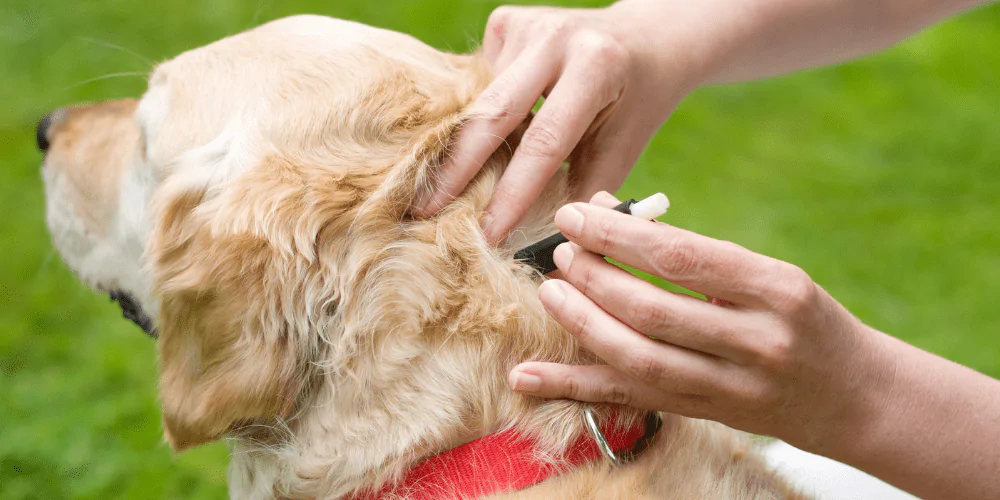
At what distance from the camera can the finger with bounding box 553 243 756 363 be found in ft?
4.19

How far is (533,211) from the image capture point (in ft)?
5.42

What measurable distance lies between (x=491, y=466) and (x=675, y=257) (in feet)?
1.59

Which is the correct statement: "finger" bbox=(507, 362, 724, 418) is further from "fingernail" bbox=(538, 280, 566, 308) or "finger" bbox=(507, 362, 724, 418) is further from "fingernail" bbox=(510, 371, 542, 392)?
"fingernail" bbox=(538, 280, 566, 308)

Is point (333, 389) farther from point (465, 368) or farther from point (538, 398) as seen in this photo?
point (538, 398)

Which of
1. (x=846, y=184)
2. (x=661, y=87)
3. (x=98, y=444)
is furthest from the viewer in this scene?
(x=846, y=184)

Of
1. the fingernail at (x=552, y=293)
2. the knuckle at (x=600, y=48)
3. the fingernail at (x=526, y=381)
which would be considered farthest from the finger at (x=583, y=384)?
the knuckle at (x=600, y=48)

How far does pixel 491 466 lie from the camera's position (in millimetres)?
1406

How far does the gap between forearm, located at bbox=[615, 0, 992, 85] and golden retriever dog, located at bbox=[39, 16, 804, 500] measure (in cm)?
62

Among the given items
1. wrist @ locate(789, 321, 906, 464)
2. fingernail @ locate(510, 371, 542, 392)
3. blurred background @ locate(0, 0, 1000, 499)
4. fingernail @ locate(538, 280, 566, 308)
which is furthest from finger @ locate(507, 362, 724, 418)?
blurred background @ locate(0, 0, 1000, 499)

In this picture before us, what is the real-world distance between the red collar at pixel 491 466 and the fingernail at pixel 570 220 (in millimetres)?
368

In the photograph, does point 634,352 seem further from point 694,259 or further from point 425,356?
point 425,356

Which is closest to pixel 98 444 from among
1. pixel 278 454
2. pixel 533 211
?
pixel 278 454

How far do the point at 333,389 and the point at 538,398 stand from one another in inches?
15.0

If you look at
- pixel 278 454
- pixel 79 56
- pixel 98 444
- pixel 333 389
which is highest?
pixel 333 389
